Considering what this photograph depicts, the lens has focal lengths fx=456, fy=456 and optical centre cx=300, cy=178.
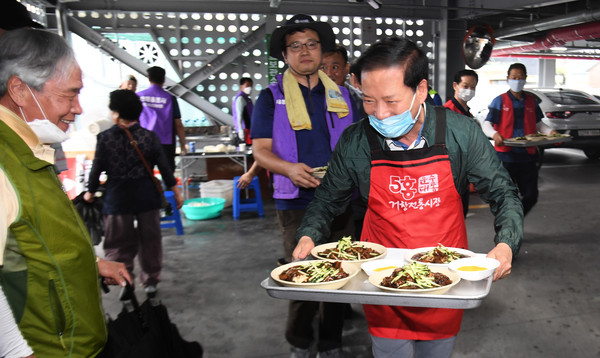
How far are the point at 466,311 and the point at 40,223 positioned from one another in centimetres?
343

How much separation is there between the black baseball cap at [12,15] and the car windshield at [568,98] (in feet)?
35.3

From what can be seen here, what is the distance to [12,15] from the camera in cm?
220

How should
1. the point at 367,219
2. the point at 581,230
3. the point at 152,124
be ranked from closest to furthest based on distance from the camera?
1. the point at 367,219
2. the point at 581,230
3. the point at 152,124

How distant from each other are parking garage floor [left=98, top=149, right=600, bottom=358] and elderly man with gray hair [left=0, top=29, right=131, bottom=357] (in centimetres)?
193

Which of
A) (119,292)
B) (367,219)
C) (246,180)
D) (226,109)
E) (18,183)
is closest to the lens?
(18,183)

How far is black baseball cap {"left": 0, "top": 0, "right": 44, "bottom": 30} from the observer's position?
7.07 feet

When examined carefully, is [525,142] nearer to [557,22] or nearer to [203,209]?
[203,209]

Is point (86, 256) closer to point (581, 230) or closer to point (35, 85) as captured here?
point (35, 85)

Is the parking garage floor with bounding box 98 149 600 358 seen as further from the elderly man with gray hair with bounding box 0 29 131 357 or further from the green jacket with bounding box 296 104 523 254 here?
the elderly man with gray hair with bounding box 0 29 131 357

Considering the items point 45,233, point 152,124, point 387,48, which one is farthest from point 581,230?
point 45,233

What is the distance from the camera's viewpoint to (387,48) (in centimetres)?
184

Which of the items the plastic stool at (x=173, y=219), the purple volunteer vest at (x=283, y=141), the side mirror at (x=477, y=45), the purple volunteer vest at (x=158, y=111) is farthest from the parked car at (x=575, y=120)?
the purple volunteer vest at (x=283, y=141)

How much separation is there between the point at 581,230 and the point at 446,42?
5.51 meters

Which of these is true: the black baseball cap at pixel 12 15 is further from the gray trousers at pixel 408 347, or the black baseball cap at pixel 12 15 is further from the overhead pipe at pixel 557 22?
the overhead pipe at pixel 557 22
